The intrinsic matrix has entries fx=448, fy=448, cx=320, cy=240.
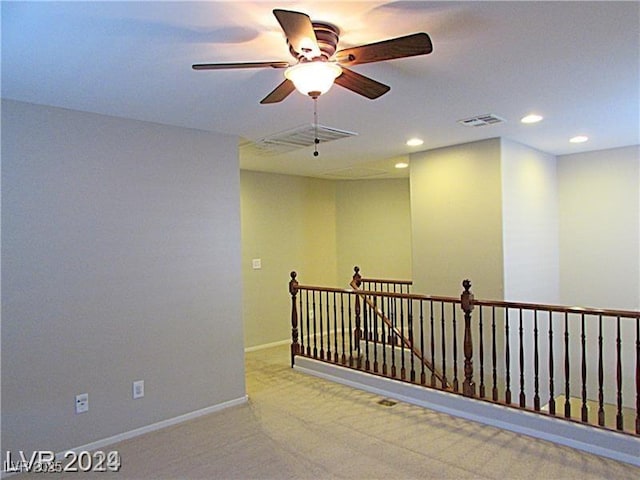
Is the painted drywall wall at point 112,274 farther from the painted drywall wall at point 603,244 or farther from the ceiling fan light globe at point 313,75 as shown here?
the painted drywall wall at point 603,244

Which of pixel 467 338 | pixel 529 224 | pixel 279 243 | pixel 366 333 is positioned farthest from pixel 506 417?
pixel 279 243

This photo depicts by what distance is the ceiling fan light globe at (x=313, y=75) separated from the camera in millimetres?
2021

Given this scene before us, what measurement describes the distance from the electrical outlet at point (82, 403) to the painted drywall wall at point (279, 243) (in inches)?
120

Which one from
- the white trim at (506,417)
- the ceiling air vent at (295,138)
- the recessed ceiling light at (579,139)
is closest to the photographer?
the white trim at (506,417)

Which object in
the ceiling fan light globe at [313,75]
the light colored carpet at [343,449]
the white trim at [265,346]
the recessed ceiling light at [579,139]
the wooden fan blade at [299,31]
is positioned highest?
the recessed ceiling light at [579,139]

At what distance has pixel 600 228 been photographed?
527 cm

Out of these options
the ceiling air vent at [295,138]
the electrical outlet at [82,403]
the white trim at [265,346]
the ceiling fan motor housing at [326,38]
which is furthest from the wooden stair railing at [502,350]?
the ceiling fan motor housing at [326,38]

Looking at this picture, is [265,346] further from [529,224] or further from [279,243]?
[529,224]

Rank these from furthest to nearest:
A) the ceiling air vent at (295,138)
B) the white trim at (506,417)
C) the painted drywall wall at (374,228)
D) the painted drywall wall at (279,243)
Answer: the painted drywall wall at (374,228)
the painted drywall wall at (279,243)
the ceiling air vent at (295,138)
the white trim at (506,417)

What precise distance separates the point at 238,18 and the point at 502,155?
3332 mm

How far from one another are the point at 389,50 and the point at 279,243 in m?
4.89

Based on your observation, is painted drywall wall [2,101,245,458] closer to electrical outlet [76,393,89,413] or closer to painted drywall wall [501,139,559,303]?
electrical outlet [76,393,89,413]

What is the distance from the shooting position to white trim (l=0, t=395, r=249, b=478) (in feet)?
10.2

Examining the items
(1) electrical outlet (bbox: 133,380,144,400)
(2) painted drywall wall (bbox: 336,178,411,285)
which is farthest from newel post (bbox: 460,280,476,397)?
(2) painted drywall wall (bbox: 336,178,411,285)
